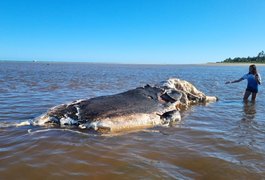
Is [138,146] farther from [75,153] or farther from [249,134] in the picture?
[249,134]

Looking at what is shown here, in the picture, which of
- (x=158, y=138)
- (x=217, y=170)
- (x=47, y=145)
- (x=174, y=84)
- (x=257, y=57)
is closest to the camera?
(x=217, y=170)

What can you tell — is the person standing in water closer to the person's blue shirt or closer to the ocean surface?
the person's blue shirt

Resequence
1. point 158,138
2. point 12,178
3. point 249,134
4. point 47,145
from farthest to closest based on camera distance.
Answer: point 249,134 < point 158,138 < point 47,145 < point 12,178

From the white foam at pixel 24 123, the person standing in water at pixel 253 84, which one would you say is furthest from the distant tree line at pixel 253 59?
the white foam at pixel 24 123

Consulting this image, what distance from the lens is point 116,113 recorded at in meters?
6.94

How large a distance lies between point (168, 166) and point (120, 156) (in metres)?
0.95

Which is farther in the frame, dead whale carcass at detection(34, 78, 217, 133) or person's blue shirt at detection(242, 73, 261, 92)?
person's blue shirt at detection(242, 73, 261, 92)

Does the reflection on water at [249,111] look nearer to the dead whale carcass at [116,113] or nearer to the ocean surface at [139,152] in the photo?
the ocean surface at [139,152]

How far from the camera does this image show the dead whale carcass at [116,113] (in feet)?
22.0

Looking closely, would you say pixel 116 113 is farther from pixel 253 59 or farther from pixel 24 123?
pixel 253 59

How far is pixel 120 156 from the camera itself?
195 inches

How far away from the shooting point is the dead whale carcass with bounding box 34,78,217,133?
6.70 meters

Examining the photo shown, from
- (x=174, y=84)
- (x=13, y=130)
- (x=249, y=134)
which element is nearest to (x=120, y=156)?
(x=13, y=130)

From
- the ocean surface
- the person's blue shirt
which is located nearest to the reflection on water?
the ocean surface
